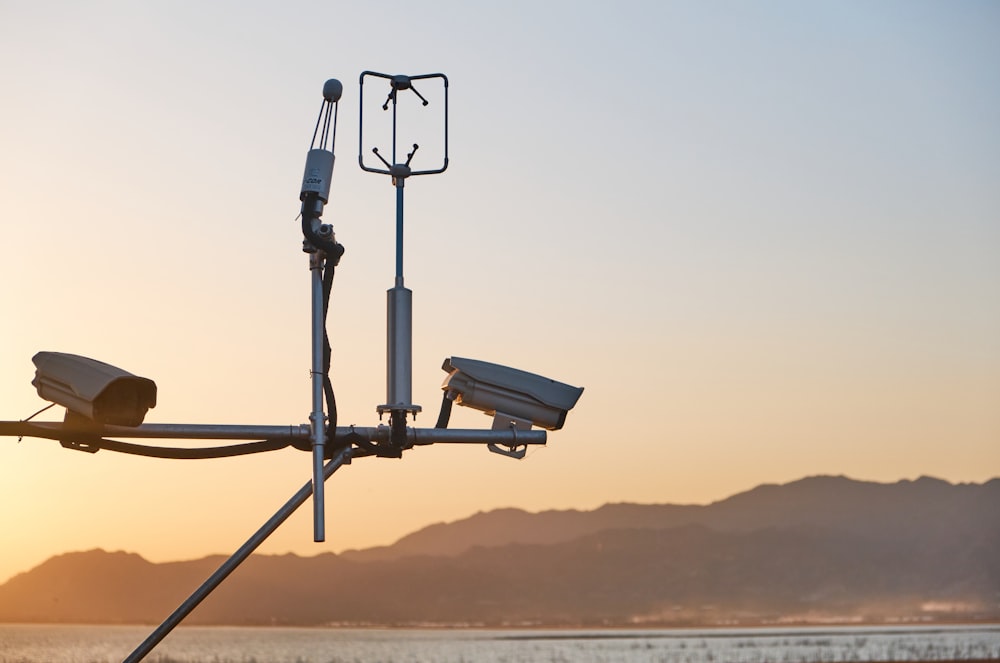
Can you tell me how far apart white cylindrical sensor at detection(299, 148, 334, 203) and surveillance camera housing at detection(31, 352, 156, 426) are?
0.95 m

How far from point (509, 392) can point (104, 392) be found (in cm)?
162

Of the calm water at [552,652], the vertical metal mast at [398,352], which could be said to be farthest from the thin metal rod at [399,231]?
the calm water at [552,652]

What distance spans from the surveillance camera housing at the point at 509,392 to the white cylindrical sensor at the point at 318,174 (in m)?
0.93

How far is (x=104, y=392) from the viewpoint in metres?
5.79

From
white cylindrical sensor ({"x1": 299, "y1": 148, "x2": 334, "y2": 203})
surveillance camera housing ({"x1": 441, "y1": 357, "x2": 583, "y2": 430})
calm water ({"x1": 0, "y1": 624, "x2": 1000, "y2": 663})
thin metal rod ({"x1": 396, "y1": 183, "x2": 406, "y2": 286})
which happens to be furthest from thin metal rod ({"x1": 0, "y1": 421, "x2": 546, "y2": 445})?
calm water ({"x1": 0, "y1": 624, "x2": 1000, "y2": 663})

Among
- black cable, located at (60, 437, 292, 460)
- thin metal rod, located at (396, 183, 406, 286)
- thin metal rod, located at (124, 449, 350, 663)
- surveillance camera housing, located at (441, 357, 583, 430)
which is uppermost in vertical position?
thin metal rod, located at (396, 183, 406, 286)

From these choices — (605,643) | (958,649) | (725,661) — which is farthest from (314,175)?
(605,643)

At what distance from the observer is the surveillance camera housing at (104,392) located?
19.0ft

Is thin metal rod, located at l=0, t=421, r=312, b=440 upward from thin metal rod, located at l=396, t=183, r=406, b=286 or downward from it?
downward

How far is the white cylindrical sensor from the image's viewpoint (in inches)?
234

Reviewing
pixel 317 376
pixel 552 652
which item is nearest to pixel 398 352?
pixel 317 376

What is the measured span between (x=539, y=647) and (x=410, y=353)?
348 ft

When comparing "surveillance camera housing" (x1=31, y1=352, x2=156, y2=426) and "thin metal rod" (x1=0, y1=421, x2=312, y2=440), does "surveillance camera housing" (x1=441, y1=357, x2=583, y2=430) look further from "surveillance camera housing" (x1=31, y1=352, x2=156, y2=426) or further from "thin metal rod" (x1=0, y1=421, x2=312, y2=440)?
"surveillance camera housing" (x1=31, y1=352, x2=156, y2=426)

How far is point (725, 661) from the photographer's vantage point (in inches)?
2886
